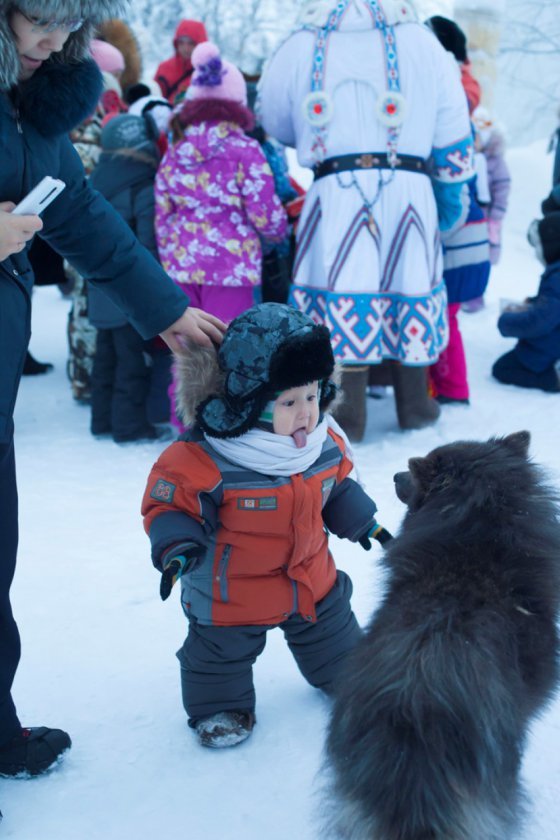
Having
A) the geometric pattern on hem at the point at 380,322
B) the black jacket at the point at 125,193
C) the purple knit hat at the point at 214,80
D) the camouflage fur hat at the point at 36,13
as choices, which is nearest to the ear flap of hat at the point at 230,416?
the camouflage fur hat at the point at 36,13

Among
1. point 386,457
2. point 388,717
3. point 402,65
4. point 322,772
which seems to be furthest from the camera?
point 386,457

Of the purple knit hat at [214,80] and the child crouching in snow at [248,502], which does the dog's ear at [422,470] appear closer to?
the child crouching in snow at [248,502]

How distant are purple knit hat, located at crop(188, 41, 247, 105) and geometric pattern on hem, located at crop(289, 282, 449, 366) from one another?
1002mm

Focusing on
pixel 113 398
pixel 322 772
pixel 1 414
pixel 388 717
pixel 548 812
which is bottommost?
pixel 113 398

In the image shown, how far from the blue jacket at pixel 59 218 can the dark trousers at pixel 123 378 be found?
228cm

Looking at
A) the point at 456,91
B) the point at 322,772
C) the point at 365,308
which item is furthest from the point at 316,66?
the point at 322,772

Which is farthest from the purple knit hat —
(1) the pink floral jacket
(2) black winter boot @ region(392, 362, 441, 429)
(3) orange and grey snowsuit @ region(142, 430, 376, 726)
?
(3) orange and grey snowsuit @ region(142, 430, 376, 726)

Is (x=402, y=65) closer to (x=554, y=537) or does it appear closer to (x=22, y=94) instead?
(x=22, y=94)

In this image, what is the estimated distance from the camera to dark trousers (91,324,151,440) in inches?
169

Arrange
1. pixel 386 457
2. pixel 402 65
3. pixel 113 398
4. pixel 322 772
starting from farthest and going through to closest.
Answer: pixel 113 398, pixel 386 457, pixel 402 65, pixel 322 772

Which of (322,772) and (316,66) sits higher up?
(316,66)

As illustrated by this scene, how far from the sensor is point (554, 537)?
1.61 metres

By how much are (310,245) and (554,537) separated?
2629 millimetres

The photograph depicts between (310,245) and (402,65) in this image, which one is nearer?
(402,65)
